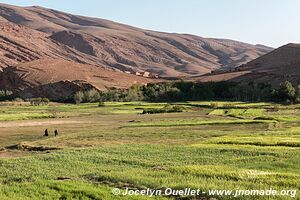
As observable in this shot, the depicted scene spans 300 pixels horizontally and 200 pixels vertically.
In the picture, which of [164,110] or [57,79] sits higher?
[57,79]

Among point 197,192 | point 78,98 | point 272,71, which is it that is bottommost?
point 197,192

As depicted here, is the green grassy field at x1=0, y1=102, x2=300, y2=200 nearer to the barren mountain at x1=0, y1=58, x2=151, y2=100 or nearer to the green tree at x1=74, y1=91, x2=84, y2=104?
the green tree at x1=74, y1=91, x2=84, y2=104

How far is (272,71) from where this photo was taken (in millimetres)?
158625

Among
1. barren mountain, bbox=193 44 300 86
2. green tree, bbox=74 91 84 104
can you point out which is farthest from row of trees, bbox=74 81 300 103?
barren mountain, bbox=193 44 300 86

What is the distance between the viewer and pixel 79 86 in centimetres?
13838

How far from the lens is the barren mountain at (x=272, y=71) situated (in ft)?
449

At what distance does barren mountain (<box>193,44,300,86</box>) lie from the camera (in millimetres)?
137000

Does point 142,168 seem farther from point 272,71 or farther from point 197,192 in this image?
point 272,71

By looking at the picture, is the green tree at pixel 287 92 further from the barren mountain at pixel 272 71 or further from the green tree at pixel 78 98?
the green tree at pixel 78 98

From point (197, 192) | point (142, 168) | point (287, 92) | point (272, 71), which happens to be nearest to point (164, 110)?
point (287, 92)

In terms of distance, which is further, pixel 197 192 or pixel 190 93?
pixel 190 93

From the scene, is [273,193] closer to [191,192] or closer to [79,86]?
[191,192]

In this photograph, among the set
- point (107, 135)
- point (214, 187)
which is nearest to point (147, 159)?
point (214, 187)

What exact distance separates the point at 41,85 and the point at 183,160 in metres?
123
